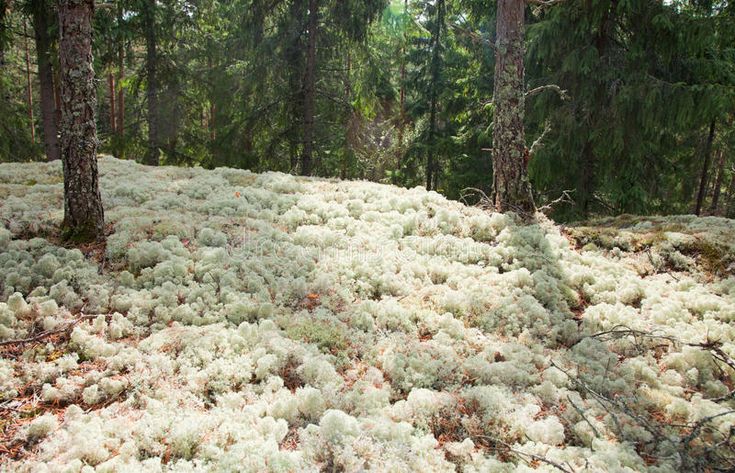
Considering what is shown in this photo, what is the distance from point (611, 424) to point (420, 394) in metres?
1.59

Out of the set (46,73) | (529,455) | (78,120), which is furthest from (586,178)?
(46,73)

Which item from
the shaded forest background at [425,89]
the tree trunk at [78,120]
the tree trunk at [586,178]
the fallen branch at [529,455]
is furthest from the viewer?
the tree trunk at [586,178]

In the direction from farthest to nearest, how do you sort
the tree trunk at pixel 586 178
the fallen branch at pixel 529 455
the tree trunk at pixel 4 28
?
the tree trunk at pixel 586 178
the tree trunk at pixel 4 28
the fallen branch at pixel 529 455

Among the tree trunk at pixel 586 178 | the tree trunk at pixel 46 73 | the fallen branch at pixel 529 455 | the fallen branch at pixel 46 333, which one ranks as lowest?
the fallen branch at pixel 529 455

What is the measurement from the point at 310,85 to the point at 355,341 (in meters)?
11.3

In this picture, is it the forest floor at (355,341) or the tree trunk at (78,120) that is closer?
the forest floor at (355,341)

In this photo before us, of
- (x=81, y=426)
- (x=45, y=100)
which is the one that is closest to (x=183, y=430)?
(x=81, y=426)

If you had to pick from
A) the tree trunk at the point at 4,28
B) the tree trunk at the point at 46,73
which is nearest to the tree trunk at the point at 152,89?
the tree trunk at the point at 46,73

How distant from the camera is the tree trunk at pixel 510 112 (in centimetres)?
779

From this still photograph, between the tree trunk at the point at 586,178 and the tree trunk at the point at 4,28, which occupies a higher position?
the tree trunk at the point at 4,28

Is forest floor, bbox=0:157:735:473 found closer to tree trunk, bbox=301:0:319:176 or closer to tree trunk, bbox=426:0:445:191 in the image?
tree trunk, bbox=301:0:319:176

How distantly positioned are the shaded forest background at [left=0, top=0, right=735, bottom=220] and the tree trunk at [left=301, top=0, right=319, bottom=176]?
0.14 ft

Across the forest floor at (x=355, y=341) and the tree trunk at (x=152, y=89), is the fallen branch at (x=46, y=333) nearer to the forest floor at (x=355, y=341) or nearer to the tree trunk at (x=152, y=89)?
the forest floor at (x=355, y=341)

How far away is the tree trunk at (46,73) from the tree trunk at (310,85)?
6978 millimetres
